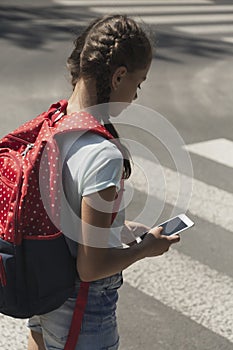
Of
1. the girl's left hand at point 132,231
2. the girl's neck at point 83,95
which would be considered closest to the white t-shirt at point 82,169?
the girl's neck at point 83,95

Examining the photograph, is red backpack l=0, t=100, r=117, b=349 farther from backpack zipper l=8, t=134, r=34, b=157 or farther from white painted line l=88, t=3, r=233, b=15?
white painted line l=88, t=3, r=233, b=15

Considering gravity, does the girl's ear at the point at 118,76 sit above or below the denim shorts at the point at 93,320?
above

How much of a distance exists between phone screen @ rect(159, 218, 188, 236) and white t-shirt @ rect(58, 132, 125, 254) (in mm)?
388

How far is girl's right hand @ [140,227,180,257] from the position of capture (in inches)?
117

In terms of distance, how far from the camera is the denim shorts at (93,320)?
9.99ft

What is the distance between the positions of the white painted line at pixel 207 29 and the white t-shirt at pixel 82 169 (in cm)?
1113

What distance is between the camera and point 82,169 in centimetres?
278

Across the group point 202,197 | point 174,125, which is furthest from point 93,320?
point 174,125

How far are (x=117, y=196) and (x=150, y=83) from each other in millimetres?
7618

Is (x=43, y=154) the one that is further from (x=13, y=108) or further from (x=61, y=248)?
(x=13, y=108)

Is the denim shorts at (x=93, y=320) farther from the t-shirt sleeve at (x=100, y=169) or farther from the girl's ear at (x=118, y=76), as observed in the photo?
the girl's ear at (x=118, y=76)

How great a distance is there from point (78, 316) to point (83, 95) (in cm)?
74

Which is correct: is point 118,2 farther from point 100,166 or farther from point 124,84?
point 100,166

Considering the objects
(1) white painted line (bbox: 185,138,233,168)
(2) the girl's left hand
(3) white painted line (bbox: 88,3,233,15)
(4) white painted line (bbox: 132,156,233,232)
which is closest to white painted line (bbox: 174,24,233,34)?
(3) white painted line (bbox: 88,3,233,15)
